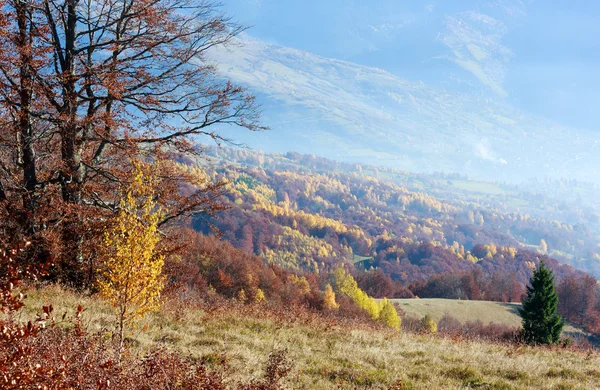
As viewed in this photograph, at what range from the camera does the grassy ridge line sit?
87125 millimetres

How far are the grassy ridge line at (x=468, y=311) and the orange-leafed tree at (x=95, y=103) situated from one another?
276ft

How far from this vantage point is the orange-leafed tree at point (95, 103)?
11.5 m

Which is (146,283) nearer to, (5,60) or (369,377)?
(369,377)

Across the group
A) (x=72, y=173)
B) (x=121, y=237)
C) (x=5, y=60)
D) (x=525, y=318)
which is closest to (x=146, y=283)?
(x=121, y=237)

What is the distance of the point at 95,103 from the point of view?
13.5 m

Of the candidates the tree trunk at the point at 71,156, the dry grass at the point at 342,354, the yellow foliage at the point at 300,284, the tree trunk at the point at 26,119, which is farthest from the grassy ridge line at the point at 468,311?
the tree trunk at the point at 26,119

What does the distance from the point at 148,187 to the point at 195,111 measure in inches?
214

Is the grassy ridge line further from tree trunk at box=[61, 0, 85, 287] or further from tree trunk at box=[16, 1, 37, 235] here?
tree trunk at box=[16, 1, 37, 235]

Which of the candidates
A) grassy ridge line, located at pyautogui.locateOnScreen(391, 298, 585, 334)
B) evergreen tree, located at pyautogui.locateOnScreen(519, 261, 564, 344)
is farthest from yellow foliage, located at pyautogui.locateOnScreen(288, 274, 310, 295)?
evergreen tree, located at pyautogui.locateOnScreen(519, 261, 564, 344)

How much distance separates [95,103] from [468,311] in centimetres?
9308

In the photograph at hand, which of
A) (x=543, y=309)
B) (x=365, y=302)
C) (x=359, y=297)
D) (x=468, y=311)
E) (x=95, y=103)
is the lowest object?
(x=365, y=302)

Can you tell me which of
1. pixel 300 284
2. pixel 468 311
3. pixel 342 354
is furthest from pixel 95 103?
pixel 300 284

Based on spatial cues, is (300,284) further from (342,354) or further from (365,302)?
(342,354)

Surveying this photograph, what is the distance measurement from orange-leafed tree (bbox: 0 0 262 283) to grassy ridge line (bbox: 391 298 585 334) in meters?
84.1
